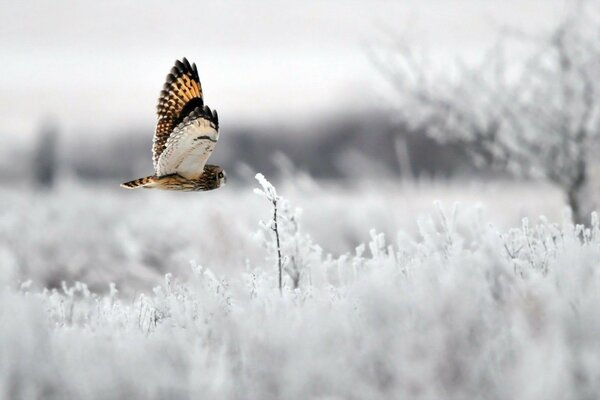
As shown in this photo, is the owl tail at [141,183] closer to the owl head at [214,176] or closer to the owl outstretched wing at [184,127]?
the owl outstretched wing at [184,127]

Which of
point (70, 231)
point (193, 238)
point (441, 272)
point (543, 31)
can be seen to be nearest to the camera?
point (441, 272)

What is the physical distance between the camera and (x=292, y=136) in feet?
133

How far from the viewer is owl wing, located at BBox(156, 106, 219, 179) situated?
4.15 m

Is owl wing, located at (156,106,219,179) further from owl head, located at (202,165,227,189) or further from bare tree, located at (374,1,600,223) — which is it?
bare tree, located at (374,1,600,223)

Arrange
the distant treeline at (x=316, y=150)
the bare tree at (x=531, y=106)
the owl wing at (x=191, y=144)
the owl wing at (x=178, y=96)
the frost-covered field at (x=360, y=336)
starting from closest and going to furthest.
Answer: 1. the frost-covered field at (x=360, y=336)
2. the owl wing at (x=191, y=144)
3. the owl wing at (x=178, y=96)
4. the bare tree at (x=531, y=106)
5. the distant treeline at (x=316, y=150)

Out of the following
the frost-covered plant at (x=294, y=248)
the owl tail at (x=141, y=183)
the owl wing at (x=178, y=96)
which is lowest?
the frost-covered plant at (x=294, y=248)

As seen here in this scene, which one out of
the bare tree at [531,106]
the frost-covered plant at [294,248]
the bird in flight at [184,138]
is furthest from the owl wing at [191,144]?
the bare tree at [531,106]

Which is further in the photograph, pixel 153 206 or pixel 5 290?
pixel 153 206

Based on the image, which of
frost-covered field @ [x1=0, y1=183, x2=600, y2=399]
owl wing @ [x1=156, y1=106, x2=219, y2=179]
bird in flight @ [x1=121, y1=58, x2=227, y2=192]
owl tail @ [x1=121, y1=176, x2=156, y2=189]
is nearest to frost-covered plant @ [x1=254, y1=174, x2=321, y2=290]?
frost-covered field @ [x1=0, y1=183, x2=600, y2=399]

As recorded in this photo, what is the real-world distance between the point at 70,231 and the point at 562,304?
28.6 ft

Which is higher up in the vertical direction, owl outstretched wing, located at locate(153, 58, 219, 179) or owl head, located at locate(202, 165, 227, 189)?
owl outstretched wing, located at locate(153, 58, 219, 179)

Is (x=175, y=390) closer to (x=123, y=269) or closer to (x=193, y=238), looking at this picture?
(x=123, y=269)

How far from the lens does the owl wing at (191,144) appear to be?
4148 mm

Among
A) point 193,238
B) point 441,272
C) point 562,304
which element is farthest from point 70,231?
point 562,304
